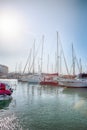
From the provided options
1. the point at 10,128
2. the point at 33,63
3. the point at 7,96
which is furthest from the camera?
the point at 33,63

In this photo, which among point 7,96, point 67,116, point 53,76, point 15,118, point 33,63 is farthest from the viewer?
point 33,63

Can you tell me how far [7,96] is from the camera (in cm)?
3130

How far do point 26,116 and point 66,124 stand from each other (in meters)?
4.80

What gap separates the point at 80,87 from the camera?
2261 inches

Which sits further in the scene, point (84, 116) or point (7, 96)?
point (7, 96)

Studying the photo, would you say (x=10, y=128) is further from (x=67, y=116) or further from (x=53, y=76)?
(x=53, y=76)

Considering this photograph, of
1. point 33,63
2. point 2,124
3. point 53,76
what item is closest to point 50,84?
point 53,76

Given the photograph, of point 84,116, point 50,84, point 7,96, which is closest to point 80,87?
point 50,84

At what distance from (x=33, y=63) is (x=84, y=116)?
71.9 meters

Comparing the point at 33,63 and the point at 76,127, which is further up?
the point at 33,63

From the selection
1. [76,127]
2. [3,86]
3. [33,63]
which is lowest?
[76,127]

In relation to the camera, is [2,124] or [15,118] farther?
[15,118]

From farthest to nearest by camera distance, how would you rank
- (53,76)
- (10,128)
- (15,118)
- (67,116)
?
(53,76) → (67,116) → (15,118) → (10,128)

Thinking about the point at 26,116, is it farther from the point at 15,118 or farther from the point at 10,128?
the point at 10,128
